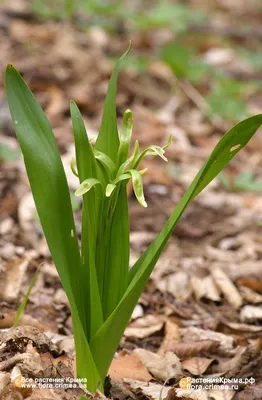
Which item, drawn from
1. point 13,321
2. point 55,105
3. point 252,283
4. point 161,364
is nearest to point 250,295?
point 252,283

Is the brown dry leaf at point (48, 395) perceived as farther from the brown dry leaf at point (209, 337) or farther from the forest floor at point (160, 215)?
the brown dry leaf at point (209, 337)

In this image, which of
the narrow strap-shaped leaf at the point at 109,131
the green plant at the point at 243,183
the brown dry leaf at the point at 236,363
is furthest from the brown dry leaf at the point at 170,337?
the green plant at the point at 243,183

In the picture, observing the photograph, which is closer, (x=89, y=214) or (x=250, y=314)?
(x=89, y=214)

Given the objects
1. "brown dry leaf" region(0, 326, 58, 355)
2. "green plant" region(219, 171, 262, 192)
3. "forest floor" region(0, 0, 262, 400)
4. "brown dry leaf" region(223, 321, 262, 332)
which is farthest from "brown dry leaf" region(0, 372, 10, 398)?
"green plant" region(219, 171, 262, 192)

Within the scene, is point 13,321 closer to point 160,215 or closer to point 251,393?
point 251,393

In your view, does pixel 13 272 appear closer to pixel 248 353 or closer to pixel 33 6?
pixel 248 353

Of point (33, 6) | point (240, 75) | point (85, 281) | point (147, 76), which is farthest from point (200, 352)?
point (33, 6)

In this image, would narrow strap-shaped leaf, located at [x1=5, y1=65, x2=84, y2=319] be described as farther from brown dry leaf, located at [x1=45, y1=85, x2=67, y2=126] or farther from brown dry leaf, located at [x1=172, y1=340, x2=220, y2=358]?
brown dry leaf, located at [x1=45, y1=85, x2=67, y2=126]
